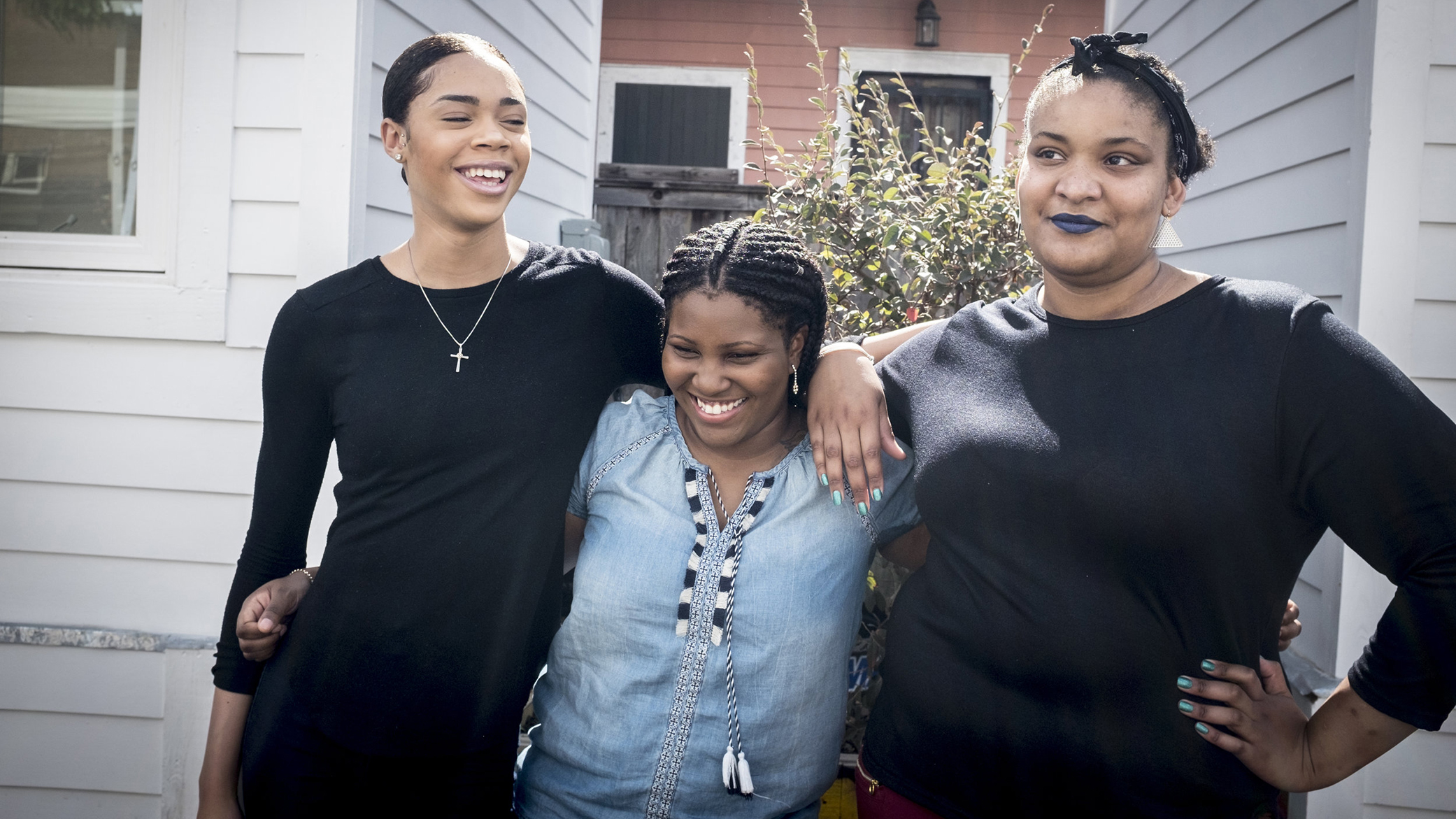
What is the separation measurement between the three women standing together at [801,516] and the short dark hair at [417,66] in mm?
10

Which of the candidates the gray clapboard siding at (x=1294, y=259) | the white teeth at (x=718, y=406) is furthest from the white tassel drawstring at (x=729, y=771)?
the gray clapboard siding at (x=1294, y=259)

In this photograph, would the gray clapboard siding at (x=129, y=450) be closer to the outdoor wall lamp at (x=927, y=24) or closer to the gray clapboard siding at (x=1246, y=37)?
the gray clapboard siding at (x=1246, y=37)

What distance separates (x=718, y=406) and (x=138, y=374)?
1.86 meters

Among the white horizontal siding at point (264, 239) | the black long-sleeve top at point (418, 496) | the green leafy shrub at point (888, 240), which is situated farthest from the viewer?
the green leafy shrub at point (888, 240)

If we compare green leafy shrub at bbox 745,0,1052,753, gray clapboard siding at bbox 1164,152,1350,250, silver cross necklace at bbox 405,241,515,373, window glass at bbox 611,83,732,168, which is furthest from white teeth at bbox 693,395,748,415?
window glass at bbox 611,83,732,168

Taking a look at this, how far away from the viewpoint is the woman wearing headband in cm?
131

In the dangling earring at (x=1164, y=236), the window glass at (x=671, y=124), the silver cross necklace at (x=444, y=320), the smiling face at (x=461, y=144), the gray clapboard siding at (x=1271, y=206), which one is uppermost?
the window glass at (x=671, y=124)

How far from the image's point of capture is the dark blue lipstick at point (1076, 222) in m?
1.50

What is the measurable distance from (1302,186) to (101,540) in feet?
11.5

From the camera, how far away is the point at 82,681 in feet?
8.91

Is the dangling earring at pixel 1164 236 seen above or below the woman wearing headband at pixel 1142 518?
above

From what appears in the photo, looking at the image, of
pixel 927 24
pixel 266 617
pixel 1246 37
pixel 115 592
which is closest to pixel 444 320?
pixel 266 617

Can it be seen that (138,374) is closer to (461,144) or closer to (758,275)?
(461,144)

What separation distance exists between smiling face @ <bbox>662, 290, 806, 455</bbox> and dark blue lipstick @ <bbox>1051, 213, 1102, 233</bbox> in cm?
51
